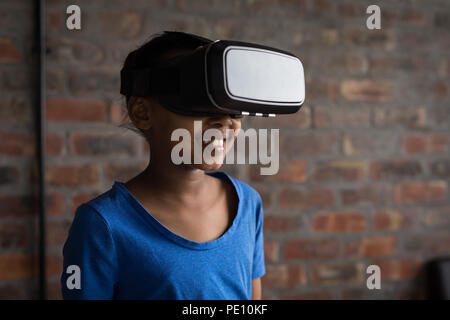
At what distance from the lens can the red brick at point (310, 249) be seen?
0.96 meters

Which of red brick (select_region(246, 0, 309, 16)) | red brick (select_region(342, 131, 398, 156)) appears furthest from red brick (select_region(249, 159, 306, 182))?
red brick (select_region(246, 0, 309, 16))

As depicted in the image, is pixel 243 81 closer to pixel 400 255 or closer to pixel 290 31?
pixel 290 31

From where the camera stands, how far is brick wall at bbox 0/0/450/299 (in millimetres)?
806

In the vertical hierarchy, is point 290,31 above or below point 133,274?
above

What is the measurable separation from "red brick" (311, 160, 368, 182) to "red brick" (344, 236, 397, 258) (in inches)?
5.8

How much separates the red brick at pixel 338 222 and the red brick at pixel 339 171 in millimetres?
81

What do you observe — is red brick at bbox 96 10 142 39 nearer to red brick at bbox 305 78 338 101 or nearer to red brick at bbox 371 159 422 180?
red brick at bbox 305 78 338 101

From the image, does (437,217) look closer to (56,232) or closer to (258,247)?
(258,247)

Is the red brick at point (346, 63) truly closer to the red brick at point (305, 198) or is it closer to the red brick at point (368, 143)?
the red brick at point (368, 143)

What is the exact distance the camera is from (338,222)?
3.21 feet

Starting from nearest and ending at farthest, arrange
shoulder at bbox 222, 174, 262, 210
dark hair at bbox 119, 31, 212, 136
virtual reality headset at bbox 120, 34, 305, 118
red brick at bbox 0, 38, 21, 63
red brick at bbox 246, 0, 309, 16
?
virtual reality headset at bbox 120, 34, 305, 118 → dark hair at bbox 119, 31, 212, 136 → shoulder at bbox 222, 174, 262, 210 → red brick at bbox 0, 38, 21, 63 → red brick at bbox 246, 0, 309, 16

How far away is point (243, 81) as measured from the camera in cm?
41

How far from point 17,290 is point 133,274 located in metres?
0.45
